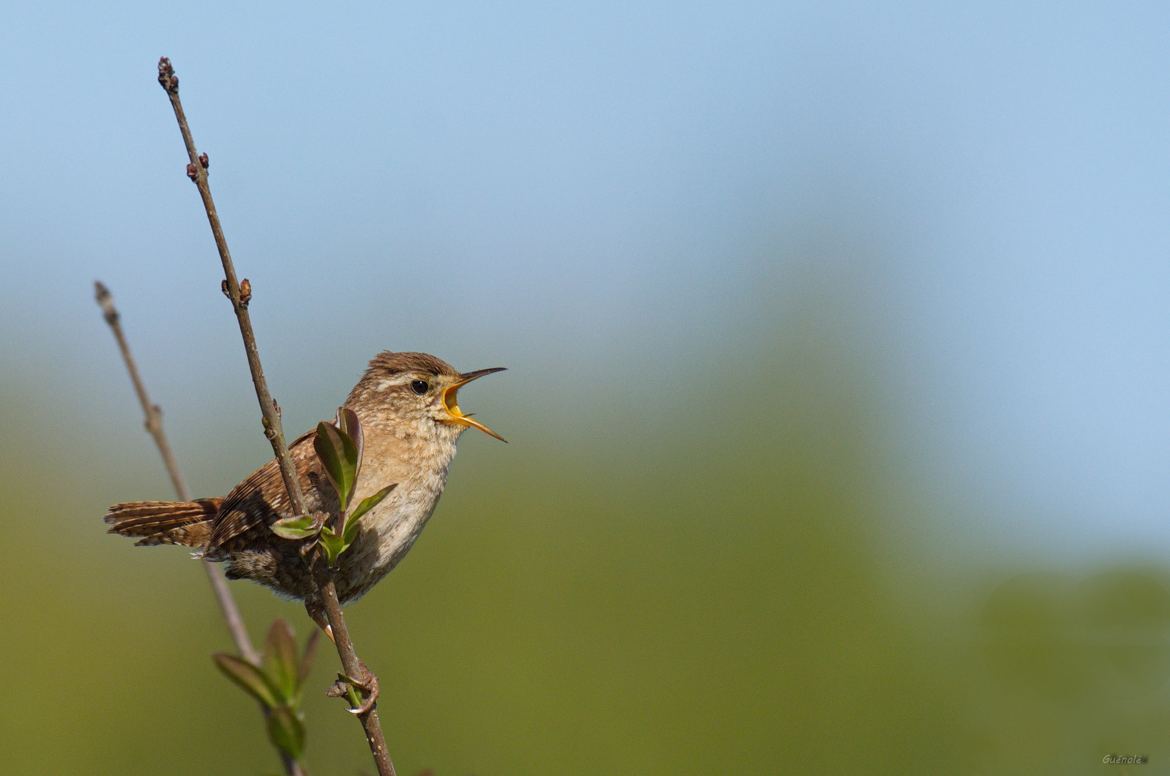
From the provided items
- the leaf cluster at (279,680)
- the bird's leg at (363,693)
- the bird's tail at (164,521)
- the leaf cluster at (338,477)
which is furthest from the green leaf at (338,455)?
the bird's tail at (164,521)

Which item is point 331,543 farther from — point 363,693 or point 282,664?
point 282,664

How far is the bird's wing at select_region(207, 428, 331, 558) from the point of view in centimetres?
395

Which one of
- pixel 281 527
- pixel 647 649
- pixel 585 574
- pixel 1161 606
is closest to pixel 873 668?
pixel 647 649

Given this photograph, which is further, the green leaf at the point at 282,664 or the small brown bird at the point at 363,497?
the small brown bird at the point at 363,497

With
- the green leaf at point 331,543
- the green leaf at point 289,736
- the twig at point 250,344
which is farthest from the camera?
the green leaf at point 331,543

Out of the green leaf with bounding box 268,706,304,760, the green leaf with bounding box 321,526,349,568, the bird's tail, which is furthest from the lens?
the bird's tail

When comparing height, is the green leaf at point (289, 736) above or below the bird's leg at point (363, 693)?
above

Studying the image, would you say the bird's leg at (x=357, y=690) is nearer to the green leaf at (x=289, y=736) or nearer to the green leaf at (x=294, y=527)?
the green leaf at (x=294, y=527)

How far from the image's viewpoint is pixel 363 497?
3.98 meters

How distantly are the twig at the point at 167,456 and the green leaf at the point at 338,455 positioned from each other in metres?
0.29

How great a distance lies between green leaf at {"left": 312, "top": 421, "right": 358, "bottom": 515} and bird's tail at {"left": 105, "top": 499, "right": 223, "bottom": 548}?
189 cm

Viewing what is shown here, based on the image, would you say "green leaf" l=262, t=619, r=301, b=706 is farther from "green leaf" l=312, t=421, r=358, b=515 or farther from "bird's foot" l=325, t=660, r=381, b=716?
"bird's foot" l=325, t=660, r=381, b=716

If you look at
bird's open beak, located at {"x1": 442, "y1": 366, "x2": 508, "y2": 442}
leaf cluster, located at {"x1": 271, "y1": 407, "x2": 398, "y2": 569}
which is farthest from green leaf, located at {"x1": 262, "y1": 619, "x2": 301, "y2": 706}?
bird's open beak, located at {"x1": 442, "y1": 366, "x2": 508, "y2": 442}

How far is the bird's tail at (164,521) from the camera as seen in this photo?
4410mm
